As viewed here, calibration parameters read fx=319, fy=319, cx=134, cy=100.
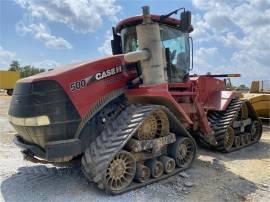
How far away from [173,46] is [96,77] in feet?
7.23

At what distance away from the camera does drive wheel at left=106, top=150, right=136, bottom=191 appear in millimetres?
4637

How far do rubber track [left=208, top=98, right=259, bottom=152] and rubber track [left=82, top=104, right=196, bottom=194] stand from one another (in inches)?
115

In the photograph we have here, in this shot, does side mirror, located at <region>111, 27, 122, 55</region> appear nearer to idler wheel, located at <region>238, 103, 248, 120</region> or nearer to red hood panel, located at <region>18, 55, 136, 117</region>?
red hood panel, located at <region>18, 55, 136, 117</region>

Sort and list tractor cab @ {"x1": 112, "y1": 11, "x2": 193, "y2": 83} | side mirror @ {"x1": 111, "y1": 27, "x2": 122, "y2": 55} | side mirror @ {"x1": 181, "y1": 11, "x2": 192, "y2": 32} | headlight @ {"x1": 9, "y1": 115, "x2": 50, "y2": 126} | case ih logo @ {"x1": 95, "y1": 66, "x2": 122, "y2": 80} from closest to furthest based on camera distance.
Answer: headlight @ {"x1": 9, "y1": 115, "x2": 50, "y2": 126}
case ih logo @ {"x1": 95, "y1": 66, "x2": 122, "y2": 80}
side mirror @ {"x1": 181, "y1": 11, "x2": 192, "y2": 32}
tractor cab @ {"x1": 112, "y1": 11, "x2": 193, "y2": 83}
side mirror @ {"x1": 111, "y1": 27, "x2": 122, "y2": 55}

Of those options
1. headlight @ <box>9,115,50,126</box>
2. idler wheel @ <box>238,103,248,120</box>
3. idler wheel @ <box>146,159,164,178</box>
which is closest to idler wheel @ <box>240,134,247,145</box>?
idler wheel @ <box>238,103,248,120</box>

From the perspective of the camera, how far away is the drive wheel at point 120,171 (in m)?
4.64

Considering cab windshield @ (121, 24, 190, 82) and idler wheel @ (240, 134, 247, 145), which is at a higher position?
cab windshield @ (121, 24, 190, 82)

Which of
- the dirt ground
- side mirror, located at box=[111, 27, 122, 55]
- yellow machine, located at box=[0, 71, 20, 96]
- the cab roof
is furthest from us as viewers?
yellow machine, located at box=[0, 71, 20, 96]

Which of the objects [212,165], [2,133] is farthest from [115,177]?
[2,133]

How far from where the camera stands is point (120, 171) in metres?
4.78

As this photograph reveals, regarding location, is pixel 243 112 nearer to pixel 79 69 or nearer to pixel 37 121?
pixel 79 69

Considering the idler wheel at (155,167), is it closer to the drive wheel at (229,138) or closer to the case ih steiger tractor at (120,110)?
the case ih steiger tractor at (120,110)

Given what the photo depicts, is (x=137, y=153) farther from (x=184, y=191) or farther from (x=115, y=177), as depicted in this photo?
(x=184, y=191)

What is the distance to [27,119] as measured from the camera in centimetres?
452
